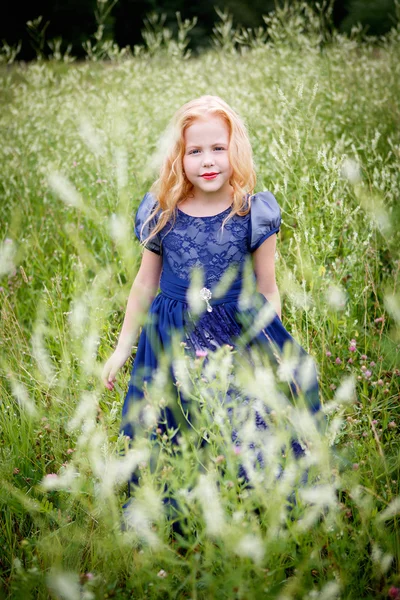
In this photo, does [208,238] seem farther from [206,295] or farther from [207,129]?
[207,129]

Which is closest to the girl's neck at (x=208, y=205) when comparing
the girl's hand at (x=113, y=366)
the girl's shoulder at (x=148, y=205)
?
the girl's shoulder at (x=148, y=205)

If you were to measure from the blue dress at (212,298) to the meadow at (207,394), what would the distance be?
4.8 inches

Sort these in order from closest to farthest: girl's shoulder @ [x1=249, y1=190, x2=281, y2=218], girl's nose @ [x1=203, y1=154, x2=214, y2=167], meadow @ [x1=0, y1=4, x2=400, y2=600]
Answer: meadow @ [x1=0, y1=4, x2=400, y2=600]
girl's nose @ [x1=203, y1=154, x2=214, y2=167]
girl's shoulder @ [x1=249, y1=190, x2=281, y2=218]

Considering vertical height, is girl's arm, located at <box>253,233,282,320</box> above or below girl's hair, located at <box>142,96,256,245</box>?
below

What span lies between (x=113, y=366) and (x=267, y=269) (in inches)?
25.7

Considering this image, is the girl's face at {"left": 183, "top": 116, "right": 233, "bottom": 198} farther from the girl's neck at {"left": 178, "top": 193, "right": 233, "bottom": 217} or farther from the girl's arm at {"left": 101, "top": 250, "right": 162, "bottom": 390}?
the girl's arm at {"left": 101, "top": 250, "right": 162, "bottom": 390}

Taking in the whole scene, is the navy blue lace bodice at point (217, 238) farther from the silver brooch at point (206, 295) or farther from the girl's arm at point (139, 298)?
the girl's arm at point (139, 298)

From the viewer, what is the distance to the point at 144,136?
354cm

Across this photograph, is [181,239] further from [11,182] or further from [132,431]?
[11,182]

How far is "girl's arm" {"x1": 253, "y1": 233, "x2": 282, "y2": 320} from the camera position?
189 centimetres

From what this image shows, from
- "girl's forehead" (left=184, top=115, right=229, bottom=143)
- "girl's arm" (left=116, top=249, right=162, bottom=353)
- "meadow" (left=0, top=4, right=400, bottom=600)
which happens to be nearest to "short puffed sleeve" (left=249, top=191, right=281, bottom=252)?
"meadow" (left=0, top=4, right=400, bottom=600)

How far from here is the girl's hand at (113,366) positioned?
6.34 feet

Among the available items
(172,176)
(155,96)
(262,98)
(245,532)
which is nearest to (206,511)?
(245,532)

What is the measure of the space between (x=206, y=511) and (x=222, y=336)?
30.3 inches
